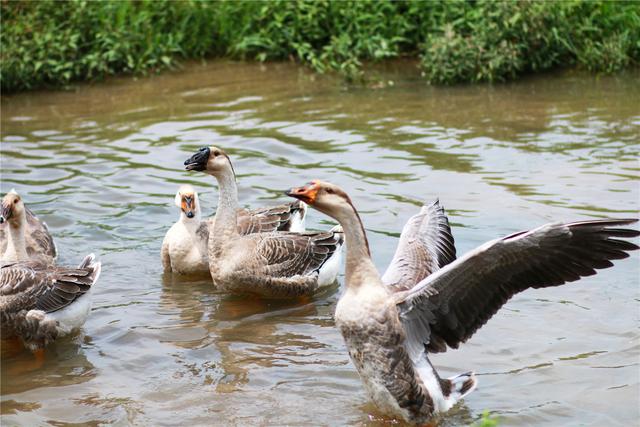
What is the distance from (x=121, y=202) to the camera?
10.2m

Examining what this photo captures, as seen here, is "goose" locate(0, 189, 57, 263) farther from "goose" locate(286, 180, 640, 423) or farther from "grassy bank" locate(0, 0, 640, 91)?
"grassy bank" locate(0, 0, 640, 91)

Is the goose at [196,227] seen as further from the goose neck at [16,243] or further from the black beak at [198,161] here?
the goose neck at [16,243]

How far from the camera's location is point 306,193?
17.6 ft

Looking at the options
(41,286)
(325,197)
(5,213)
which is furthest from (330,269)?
(325,197)

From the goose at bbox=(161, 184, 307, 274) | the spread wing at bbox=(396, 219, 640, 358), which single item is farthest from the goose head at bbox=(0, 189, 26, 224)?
the spread wing at bbox=(396, 219, 640, 358)

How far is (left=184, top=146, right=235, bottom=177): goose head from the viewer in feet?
26.3

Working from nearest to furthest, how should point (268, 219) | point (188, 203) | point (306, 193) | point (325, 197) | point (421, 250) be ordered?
point (306, 193), point (325, 197), point (421, 250), point (188, 203), point (268, 219)

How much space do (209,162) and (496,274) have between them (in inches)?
123

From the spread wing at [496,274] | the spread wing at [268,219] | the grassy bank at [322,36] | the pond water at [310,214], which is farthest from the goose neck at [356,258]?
the grassy bank at [322,36]

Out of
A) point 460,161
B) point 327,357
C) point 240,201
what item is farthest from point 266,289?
point 460,161

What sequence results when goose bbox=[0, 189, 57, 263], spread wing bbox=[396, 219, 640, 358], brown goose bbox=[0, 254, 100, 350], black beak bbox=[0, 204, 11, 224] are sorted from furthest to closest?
goose bbox=[0, 189, 57, 263] → black beak bbox=[0, 204, 11, 224] → brown goose bbox=[0, 254, 100, 350] → spread wing bbox=[396, 219, 640, 358]

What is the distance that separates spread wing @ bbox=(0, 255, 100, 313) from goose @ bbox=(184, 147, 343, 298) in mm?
1126

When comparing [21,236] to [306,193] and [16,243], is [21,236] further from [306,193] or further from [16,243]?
[306,193]

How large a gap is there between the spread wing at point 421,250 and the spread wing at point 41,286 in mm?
2329
